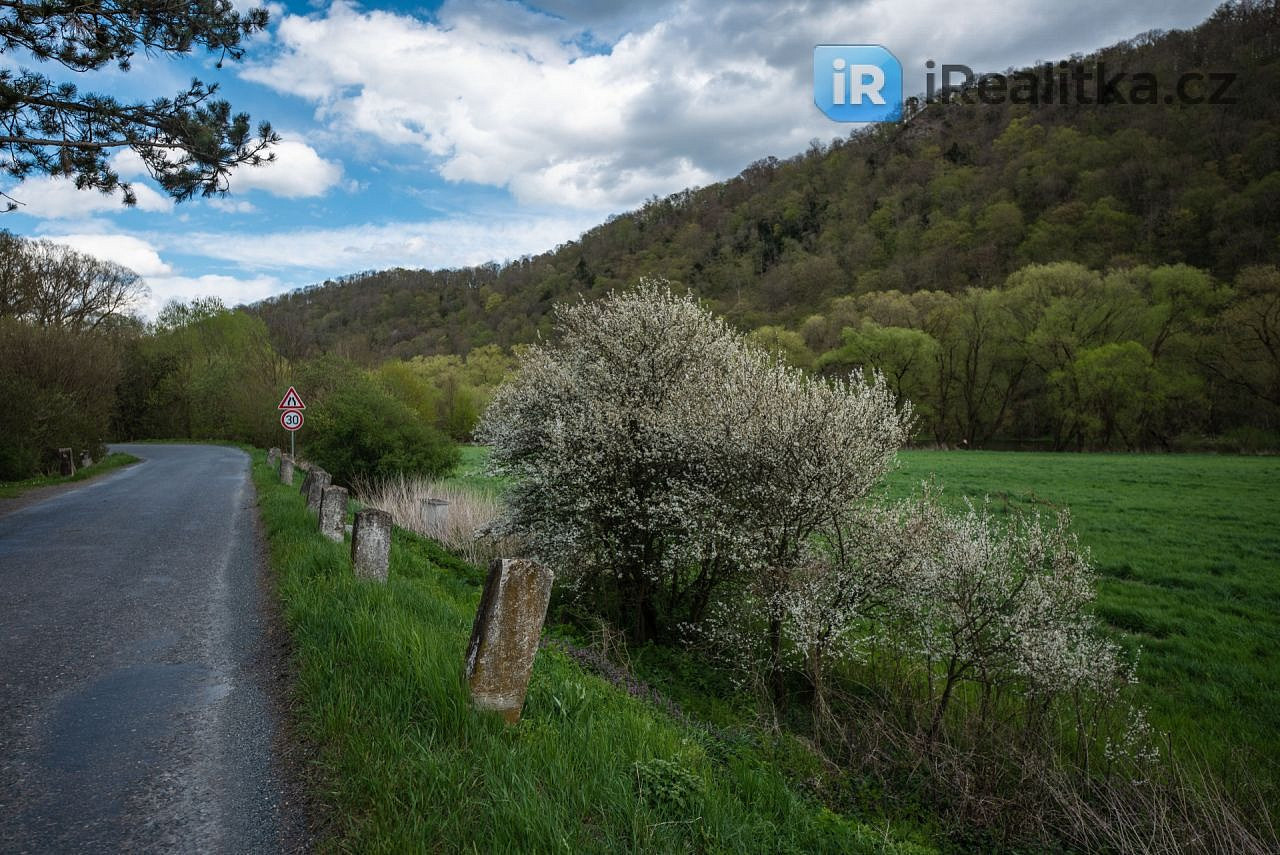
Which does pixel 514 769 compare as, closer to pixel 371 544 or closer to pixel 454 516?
pixel 371 544

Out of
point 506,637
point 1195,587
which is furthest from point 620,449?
point 1195,587

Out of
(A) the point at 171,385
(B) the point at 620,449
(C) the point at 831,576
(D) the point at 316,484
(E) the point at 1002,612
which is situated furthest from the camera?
(A) the point at 171,385

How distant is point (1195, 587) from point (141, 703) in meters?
14.9

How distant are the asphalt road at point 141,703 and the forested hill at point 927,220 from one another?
31622 millimetres

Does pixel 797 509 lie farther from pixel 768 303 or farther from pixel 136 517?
pixel 768 303

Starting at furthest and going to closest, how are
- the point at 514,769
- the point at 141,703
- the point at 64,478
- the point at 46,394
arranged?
the point at 64,478 < the point at 46,394 < the point at 141,703 < the point at 514,769

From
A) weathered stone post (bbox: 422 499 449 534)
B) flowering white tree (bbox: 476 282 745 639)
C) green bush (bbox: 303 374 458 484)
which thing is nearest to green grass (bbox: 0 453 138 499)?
green bush (bbox: 303 374 458 484)

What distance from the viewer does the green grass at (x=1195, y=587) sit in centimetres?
705

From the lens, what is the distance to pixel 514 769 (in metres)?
3.03

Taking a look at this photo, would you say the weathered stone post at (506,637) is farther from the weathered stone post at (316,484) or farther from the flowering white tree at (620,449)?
the weathered stone post at (316,484)

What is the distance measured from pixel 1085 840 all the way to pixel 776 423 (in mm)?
4575

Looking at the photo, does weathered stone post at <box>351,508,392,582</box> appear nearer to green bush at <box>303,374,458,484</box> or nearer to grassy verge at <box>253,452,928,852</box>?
grassy verge at <box>253,452,928,852</box>

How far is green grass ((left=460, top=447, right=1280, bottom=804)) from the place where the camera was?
7051mm

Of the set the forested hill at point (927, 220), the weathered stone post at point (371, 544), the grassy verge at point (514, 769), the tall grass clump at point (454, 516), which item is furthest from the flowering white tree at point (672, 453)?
the forested hill at point (927, 220)
